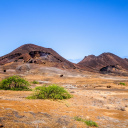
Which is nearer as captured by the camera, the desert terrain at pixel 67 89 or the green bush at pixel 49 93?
the desert terrain at pixel 67 89

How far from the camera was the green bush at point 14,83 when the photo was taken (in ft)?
41.9

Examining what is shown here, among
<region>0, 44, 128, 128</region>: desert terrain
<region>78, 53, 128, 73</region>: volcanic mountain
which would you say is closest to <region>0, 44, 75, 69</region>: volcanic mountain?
Result: <region>0, 44, 128, 128</region>: desert terrain

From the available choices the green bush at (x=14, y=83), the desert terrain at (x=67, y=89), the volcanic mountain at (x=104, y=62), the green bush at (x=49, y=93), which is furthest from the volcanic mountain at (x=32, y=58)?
the green bush at (x=49, y=93)

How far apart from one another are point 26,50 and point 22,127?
175ft

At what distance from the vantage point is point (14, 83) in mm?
12883

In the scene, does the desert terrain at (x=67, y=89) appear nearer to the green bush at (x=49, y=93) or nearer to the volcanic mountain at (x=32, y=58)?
the volcanic mountain at (x=32, y=58)

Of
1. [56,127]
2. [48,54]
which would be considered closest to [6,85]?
[56,127]

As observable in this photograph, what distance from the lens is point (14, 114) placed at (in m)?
4.57

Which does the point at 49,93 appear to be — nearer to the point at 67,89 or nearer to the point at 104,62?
the point at 67,89

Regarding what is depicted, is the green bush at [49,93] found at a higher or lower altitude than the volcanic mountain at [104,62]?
lower

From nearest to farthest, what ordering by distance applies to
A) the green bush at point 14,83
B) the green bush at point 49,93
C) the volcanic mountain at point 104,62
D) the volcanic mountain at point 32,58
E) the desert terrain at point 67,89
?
the desert terrain at point 67,89
the green bush at point 49,93
the green bush at point 14,83
the volcanic mountain at point 32,58
the volcanic mountain at point 104,62

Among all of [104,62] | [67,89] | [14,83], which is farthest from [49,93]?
[104,62]

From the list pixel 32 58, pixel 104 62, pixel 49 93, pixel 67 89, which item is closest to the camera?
pixel 49 93

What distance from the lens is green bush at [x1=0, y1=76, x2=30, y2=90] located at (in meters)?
12.8
